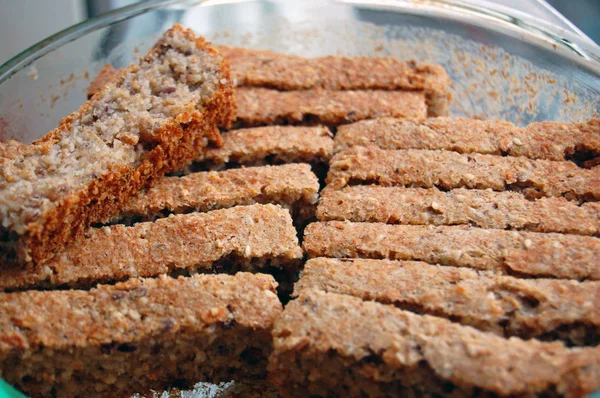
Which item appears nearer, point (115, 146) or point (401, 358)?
point (401, 358)

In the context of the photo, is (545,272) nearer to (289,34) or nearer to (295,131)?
(295,131)

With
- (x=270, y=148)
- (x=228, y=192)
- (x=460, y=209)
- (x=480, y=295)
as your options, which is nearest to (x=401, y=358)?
(x=480, y=295)

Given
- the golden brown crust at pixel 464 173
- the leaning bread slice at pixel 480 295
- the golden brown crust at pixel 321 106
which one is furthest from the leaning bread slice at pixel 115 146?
the leaning bread slice at pixel 480 295

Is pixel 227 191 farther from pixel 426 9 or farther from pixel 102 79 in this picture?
pixel 426 9

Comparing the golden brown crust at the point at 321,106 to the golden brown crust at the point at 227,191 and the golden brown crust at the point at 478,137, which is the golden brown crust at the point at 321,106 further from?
the golden brown crust at the point at 227,191

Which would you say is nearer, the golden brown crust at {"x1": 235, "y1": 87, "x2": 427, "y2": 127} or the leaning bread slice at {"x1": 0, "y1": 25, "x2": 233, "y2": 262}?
the leaning bread slice at {"x1": 0, "y1": 25, "x2": 233, "y2": 262}

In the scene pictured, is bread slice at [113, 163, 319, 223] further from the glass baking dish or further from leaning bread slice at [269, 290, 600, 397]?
the glass baking dish

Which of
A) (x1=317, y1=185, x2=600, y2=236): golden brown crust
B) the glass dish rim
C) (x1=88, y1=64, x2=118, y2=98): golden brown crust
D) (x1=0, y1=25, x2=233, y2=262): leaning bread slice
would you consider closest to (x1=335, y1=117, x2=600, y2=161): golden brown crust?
(x1=317, y1=185, x2=600, y2=236): golden brown crust
